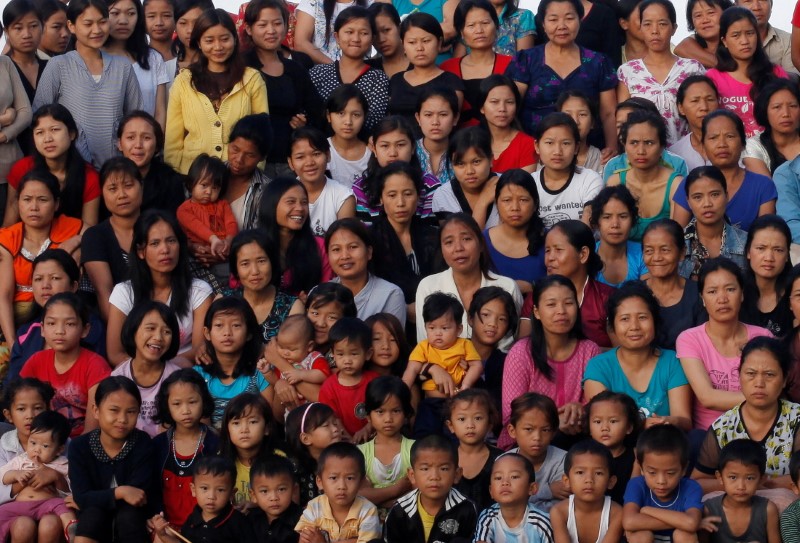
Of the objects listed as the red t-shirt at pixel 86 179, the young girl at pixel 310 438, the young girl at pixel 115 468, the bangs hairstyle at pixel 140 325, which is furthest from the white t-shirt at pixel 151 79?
the young girl at pixel 310 438

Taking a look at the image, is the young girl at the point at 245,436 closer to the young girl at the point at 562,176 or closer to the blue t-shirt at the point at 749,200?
the young girl at the point at 562,176

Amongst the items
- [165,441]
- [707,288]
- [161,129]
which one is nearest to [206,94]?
[161,129]

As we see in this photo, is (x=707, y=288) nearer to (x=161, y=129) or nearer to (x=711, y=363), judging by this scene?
(x=711, y=363)

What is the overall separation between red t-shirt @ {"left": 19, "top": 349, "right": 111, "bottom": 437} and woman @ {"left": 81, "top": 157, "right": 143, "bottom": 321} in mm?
486

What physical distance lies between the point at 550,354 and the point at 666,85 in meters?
2.41

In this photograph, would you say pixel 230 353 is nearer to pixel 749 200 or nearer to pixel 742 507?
pixel 742 507

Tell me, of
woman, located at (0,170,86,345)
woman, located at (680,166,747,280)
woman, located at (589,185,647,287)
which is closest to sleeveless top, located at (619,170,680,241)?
woman, located at (589,185,647,287)

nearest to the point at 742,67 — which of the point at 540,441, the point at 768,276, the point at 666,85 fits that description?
the point at 666,85

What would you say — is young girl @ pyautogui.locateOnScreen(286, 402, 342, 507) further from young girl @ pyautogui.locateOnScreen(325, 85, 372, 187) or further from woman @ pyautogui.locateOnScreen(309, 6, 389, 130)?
woman @ pyautogui.locateOnScreen(309, 6, 389, 130)

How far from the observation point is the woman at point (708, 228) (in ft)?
25.3

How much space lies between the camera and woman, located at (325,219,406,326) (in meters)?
7.66

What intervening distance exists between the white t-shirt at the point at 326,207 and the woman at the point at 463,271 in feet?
2.65

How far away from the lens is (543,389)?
279 inches

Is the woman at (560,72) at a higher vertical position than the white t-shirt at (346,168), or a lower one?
higher
